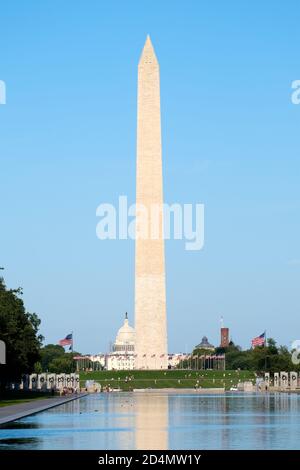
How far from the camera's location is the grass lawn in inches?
4353

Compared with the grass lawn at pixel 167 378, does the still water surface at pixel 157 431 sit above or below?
above

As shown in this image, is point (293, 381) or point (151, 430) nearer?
point (151, 430)

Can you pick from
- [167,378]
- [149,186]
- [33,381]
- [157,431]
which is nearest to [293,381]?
[167,378]

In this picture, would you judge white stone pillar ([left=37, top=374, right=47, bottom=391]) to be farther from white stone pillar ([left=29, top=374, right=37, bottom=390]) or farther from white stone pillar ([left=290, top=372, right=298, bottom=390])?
white stone pillar ([left=290, top=372, right=298, bottom=390])

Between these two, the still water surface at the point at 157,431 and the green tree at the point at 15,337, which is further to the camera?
the green tree at the point at 15,337

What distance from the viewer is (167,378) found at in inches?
4606

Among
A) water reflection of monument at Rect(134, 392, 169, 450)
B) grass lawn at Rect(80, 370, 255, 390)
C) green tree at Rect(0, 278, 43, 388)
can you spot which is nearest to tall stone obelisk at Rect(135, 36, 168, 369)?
grass lawn at Rect(80, 370, 255, 390)

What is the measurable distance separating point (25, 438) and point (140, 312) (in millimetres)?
82039

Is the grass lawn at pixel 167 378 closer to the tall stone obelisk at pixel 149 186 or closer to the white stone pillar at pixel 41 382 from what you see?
the white stone pillar at pixel 41 382

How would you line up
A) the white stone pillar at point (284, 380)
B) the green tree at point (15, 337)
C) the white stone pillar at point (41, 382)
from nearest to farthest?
the green tree at point (15, 337) → the white stone pillar at point (41, 382) → the white stone pillar at point (284, 380)

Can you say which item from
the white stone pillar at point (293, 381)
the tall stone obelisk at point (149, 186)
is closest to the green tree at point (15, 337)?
the tall stone obelisk at point (149, 186)

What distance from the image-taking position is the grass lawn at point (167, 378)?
4353 inches

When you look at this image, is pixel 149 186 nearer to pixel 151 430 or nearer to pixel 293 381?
pixel 293 381
